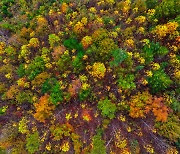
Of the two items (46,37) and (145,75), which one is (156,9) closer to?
(145,75)

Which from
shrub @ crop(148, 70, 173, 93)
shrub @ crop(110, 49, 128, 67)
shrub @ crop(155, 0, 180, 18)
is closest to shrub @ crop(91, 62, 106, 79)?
shrub @ crop(110, 49, 128, 67)

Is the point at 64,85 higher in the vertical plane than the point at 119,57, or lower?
lower

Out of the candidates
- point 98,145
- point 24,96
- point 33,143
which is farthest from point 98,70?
point 33,143

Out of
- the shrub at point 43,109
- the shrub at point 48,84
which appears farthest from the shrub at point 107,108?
the shrub at point 48,84

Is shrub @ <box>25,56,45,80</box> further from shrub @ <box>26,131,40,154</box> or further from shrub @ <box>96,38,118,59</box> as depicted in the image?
shrub @ <box>96,38,118,59</box>

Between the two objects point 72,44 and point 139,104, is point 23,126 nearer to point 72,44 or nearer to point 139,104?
point 72,44

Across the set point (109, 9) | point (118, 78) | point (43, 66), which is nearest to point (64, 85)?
point (43, 66)
